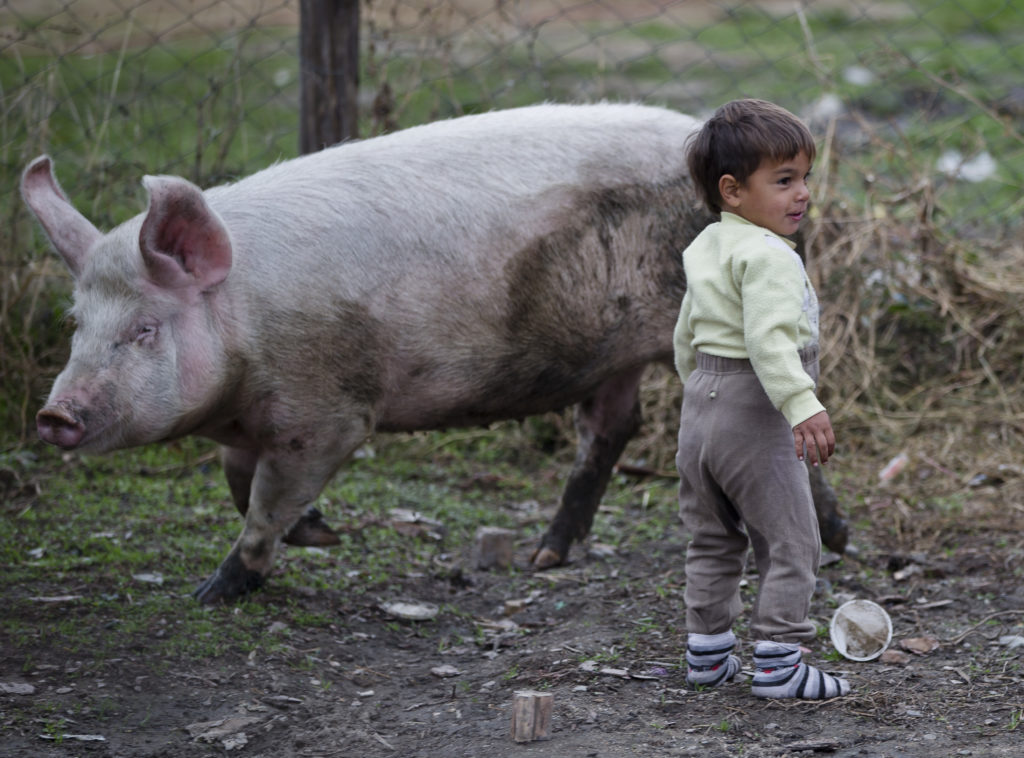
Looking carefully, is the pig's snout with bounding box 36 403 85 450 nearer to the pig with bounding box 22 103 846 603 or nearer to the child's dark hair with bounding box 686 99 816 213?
the pig with bounding box 22 103 846 603

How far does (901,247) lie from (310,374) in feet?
9.72

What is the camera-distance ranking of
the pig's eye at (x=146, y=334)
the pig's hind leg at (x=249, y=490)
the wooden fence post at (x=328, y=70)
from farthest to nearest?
the wooden fence post at (x=328, y=70)
the pig's hind leg at (x=249, y=490)
the pig's eye at (x=146, y=334)

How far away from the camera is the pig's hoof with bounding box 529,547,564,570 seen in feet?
13.1

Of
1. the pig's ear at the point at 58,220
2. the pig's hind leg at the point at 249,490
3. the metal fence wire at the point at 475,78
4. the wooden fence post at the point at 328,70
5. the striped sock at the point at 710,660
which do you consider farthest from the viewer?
Answer: the metal fence wire at the point at 475,78

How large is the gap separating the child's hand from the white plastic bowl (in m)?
0.80

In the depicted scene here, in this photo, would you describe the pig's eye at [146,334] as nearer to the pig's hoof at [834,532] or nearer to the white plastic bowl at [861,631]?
the white plastic bowl at [861,631]

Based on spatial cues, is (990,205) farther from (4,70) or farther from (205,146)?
(4,70)

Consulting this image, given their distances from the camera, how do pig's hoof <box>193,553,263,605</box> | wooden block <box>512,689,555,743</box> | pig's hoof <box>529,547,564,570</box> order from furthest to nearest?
pig's hoof <box>529,547,564,570</box>, pig's hoof <box>193,553,263,605</box>, wooden block <box>512,689,555,743</box>

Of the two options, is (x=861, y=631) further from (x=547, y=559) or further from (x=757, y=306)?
(x=547, y=559)

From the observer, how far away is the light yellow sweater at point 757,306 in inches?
97.6

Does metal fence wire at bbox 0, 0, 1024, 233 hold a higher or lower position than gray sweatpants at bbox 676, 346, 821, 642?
higher

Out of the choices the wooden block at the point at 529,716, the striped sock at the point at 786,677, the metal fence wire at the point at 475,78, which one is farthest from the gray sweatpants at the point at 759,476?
the metal fence wire at the point at 475,78

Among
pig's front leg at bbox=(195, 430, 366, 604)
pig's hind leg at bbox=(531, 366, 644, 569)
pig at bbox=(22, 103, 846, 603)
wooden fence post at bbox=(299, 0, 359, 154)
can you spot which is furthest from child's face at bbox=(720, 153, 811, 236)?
wooden fence post at bbox=(299, 0, 359, 154)

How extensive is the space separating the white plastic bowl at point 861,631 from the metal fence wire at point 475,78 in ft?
6.82
